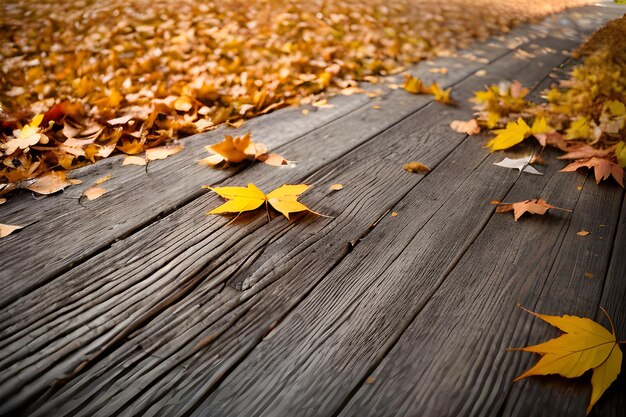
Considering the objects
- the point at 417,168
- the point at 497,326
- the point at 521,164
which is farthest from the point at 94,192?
the point at 521,164

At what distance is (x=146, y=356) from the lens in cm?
88

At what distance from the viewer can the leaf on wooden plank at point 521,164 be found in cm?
165

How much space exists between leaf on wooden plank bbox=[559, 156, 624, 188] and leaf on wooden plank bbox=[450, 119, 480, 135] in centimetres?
45

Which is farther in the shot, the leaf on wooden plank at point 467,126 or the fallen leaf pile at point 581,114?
the leaf on wooden plank at point 467,126

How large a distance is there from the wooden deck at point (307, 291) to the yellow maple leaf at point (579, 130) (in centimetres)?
36

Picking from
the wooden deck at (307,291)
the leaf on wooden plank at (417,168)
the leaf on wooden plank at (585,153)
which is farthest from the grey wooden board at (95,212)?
the leaf on wooden plank at (585,153)

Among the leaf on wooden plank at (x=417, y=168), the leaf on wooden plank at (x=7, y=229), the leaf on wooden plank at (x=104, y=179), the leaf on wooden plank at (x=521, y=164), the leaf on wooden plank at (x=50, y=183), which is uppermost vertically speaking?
the leaf on wooden plank at (x=50, y=183)

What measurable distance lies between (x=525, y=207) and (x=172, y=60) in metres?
2.43

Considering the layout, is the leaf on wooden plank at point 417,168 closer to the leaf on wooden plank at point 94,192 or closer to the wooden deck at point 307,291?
the wooden deck at point 307,291

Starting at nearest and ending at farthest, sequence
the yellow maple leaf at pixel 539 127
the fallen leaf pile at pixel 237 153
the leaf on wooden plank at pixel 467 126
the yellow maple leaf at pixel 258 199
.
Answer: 1. the yellow maple leaf at pixel 258 199
2. the fallen leaf pile at pixel 237 153
3. the yellow maple leaf at pixel 539 127
4. the leaf on wooden plank at pixel 467 126

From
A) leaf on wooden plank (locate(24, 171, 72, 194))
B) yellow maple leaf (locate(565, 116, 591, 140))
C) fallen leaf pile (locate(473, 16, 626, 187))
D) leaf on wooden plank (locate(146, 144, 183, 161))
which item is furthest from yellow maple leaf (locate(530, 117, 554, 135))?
leaf on wooden plank (locate(24, 171, 72, 194))

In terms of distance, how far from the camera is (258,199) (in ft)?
4.40

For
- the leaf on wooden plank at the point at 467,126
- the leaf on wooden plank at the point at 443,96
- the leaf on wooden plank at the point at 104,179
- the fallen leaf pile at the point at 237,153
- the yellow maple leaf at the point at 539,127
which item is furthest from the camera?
the leaf on wooden plank at the point at 443,96

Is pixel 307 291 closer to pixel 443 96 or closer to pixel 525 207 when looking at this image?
pixel 525 207
